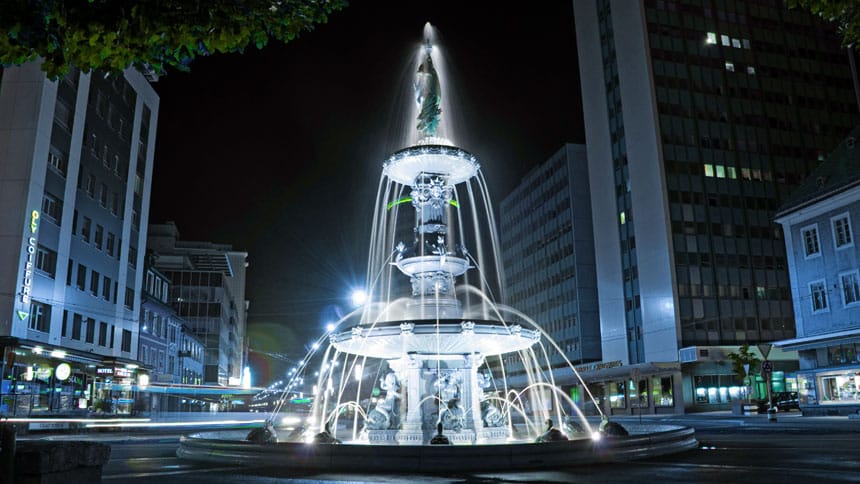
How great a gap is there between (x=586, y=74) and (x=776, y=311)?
32.5 metres

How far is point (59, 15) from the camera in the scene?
21.5 ft

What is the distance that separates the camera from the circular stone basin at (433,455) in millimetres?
11430

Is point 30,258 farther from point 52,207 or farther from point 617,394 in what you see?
point 617,394

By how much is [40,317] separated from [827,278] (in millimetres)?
42610

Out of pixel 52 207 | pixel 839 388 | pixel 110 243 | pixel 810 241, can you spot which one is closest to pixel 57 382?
pixel 52 207

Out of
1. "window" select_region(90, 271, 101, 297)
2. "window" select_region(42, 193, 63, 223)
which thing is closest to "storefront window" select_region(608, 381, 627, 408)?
"window" select_region(90, 271, 101, 297)

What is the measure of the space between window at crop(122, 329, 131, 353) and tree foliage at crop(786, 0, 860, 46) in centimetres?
4492

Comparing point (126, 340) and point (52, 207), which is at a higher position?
point (52, 207)

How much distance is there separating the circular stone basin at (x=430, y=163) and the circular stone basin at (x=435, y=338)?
5.13m

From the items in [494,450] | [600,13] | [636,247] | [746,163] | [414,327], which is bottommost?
[494,450]

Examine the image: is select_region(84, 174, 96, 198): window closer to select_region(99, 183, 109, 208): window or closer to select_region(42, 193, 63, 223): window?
select_region(99, 183, 109, 208): window

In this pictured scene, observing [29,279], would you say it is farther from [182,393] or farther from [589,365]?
[589,365]

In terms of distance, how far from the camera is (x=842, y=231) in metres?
37.2

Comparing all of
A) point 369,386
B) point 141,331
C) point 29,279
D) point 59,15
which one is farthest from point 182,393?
point 59,15
